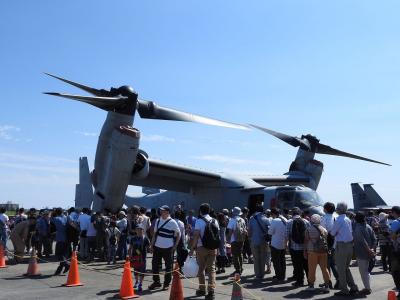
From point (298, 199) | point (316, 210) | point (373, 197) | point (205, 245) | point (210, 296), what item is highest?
point (373, 197)

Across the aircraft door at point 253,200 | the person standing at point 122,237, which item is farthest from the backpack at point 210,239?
the aircraft door at point 253,200

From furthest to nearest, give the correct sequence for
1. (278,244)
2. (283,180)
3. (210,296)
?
(283,180), (278,244), (210,296)

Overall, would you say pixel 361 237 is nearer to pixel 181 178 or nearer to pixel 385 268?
pixel 385 268

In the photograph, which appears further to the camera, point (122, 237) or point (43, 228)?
point (43, 228)

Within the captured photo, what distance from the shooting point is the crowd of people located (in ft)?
24.6

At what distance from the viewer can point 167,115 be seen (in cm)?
1802

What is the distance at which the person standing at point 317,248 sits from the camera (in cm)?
791

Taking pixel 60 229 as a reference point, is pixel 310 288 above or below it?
below

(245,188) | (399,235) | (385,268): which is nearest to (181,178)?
(245,188)

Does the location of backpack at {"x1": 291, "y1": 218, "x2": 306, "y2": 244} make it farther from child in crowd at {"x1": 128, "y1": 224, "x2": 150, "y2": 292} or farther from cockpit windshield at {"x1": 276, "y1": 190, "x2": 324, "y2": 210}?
cockpit windshield at {"x1": 276, "y1": 190, "x2": 324, "y2": 210}

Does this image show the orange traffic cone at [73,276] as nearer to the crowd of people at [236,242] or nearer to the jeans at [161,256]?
the crowd of people at [236,242]

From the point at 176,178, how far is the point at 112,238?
31.1ft

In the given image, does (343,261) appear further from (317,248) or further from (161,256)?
(161,256)

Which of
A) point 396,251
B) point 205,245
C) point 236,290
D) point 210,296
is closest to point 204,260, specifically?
point 205,245
